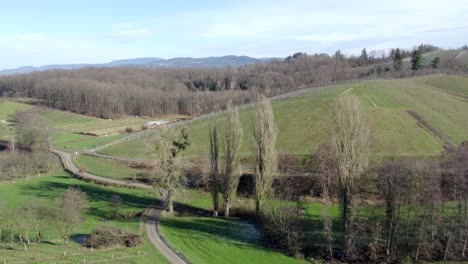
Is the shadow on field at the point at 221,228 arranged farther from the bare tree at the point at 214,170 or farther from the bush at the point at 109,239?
the bush at the point at 109,239

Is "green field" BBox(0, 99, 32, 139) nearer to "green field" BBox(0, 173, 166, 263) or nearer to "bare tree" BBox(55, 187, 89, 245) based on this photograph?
"green field" BBox(0, 173, 166, 263)

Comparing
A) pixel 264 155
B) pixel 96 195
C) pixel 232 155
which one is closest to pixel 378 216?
pixel 264 155

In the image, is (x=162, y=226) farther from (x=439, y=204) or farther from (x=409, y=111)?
(x=409, y=111)

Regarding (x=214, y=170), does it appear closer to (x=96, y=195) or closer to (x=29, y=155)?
(x=96, y=195)

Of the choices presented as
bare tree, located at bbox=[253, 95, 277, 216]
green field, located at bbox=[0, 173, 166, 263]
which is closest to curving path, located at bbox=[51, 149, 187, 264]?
green field, located at bbox=[0, 173, 166, 263]

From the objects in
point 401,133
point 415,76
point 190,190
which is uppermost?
point 415,76

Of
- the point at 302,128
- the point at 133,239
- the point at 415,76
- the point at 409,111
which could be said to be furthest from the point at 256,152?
the point at 415,76
